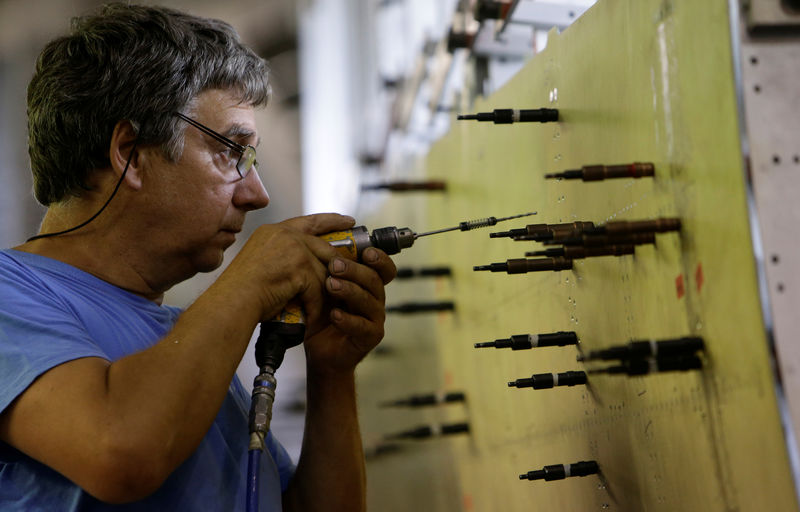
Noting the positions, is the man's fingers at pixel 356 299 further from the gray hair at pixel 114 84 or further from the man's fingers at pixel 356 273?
the gray hair at pixel 114 84

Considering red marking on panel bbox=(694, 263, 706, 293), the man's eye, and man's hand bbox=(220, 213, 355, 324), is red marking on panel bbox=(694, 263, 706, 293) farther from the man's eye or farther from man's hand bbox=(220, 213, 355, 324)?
the man's eye

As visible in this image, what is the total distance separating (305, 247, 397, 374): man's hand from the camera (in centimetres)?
105

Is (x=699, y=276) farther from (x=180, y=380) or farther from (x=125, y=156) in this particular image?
(x=125, y=156)

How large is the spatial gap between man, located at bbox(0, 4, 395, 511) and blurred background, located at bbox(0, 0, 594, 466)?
72 cm

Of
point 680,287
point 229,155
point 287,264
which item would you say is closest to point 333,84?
point 229,155

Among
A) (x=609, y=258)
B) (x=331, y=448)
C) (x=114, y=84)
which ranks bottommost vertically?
(x=331, y=448)

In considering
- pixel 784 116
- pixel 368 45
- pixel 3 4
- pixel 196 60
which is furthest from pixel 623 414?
pixel 3 4

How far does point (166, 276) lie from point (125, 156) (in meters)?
0.19

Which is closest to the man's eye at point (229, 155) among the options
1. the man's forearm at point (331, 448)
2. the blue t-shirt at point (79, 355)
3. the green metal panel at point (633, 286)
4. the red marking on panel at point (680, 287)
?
the blue t-shirt at point (79, 355)

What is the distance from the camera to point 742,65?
0.78m

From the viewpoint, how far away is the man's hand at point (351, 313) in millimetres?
1055

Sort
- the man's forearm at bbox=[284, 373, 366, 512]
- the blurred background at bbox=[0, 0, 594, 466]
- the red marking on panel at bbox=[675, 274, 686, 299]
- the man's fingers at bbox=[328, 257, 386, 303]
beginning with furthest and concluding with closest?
the blurred background at bbox=[0, 0, 594, 466] < the man's forearm at bbox=[284, 373, 366, 512] < the man's fingers at bbox=[328, 257, 386, 303] < the red marking on panel at bbox=[675, 274, 686, 299]

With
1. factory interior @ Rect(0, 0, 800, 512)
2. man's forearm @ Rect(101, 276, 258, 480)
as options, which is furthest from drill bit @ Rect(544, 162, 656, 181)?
man's forearm @ Rect(101, 276, 258, 480)

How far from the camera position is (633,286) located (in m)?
1.02
